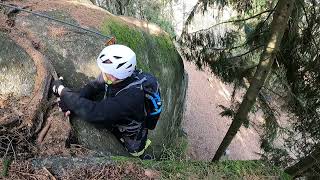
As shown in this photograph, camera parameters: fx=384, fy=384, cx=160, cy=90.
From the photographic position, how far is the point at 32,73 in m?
5.05

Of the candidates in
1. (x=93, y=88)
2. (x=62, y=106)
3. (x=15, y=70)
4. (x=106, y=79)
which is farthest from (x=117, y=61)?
(x=15, y=70)

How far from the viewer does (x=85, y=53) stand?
5.86 metres

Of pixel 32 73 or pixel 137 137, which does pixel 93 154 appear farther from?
pixel 32 73

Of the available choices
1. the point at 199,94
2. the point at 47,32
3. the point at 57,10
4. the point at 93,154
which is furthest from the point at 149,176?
the point at 199,94

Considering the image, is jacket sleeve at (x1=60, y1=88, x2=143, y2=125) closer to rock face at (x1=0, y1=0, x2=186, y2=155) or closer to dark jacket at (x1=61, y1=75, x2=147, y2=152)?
dark jacket at (x1=61, y1=75, x2=147, y2=152)

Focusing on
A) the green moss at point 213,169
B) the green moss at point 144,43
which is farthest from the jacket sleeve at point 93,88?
the green moss at point 144,43

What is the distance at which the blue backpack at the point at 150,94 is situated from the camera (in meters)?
4.60

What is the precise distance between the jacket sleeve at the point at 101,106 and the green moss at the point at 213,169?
2.07 ft

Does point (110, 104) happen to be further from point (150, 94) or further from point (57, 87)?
point (57, 87)

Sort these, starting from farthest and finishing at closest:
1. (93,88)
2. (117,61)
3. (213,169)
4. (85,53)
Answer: (85,53) < (93,88) < (117,61) < (213,169)

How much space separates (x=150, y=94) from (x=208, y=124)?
43.9 ft

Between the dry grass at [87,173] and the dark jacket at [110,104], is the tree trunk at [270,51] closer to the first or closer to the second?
the dark jacket at [110,104]

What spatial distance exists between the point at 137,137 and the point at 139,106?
2.99ft

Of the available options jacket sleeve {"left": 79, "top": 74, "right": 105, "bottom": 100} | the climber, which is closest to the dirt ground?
jacket sleeve {"left": 79, "top": 74, "right": 105, "bottom": 100}
